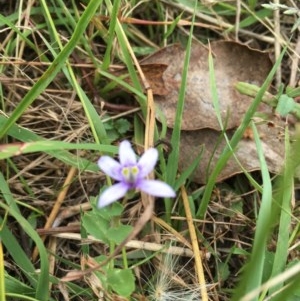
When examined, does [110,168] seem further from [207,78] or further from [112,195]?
[207,78]

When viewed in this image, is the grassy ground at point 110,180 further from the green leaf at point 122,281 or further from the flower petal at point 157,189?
the flower petal at point 157,189

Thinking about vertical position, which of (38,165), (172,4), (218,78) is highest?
(172,4)

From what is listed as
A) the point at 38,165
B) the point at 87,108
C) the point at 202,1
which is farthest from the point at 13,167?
the point at 202,1

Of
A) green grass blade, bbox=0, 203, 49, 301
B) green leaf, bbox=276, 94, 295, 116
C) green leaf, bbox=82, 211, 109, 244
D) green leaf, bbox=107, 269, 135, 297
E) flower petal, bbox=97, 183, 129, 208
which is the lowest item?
green grass blade, bbox=0, 203, 49, 301

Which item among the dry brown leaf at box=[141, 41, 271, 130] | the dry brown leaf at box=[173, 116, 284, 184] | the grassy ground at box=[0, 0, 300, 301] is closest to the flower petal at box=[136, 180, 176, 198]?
the grassy ground at box=[0, 0, 300, 301]

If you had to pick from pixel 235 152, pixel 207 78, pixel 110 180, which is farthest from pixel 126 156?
pixel 207 78

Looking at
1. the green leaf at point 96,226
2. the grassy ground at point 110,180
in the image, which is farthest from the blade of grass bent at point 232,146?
the green leaf at point 96,226

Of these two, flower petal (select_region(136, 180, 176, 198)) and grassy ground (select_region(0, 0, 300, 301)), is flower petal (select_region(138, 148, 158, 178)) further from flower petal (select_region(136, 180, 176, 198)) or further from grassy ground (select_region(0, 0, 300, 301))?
grassy ground (select_region(0, 0, 300, 301))

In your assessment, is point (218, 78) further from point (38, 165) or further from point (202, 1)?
point (38, 165)
